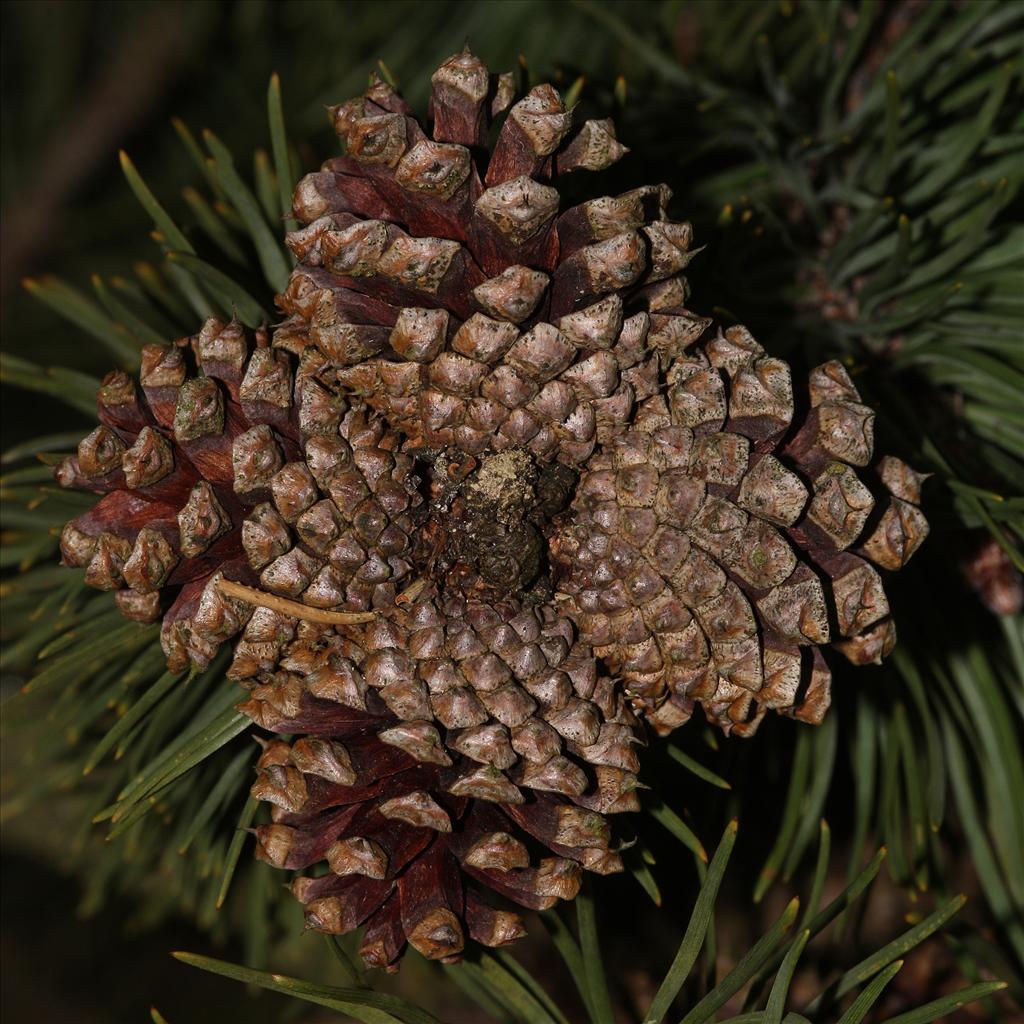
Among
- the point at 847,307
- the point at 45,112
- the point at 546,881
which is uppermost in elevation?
the point at 45,112

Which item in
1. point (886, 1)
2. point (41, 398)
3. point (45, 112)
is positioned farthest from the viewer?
point (41, 398)

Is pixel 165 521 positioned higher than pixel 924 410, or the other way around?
pixel 165 521

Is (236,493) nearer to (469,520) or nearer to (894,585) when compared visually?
(469,520)

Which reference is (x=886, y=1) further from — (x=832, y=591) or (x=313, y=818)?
(x=313, y=818)

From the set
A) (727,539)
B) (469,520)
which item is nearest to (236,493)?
(469,520)

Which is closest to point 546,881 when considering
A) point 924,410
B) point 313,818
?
point 313,818

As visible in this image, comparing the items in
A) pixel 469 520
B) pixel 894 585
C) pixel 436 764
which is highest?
pixel 469 520

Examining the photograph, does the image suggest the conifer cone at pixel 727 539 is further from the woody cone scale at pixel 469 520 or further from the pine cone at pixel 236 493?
the pine cone at pixel 236 493

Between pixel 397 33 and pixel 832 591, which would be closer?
pixel 832 591
